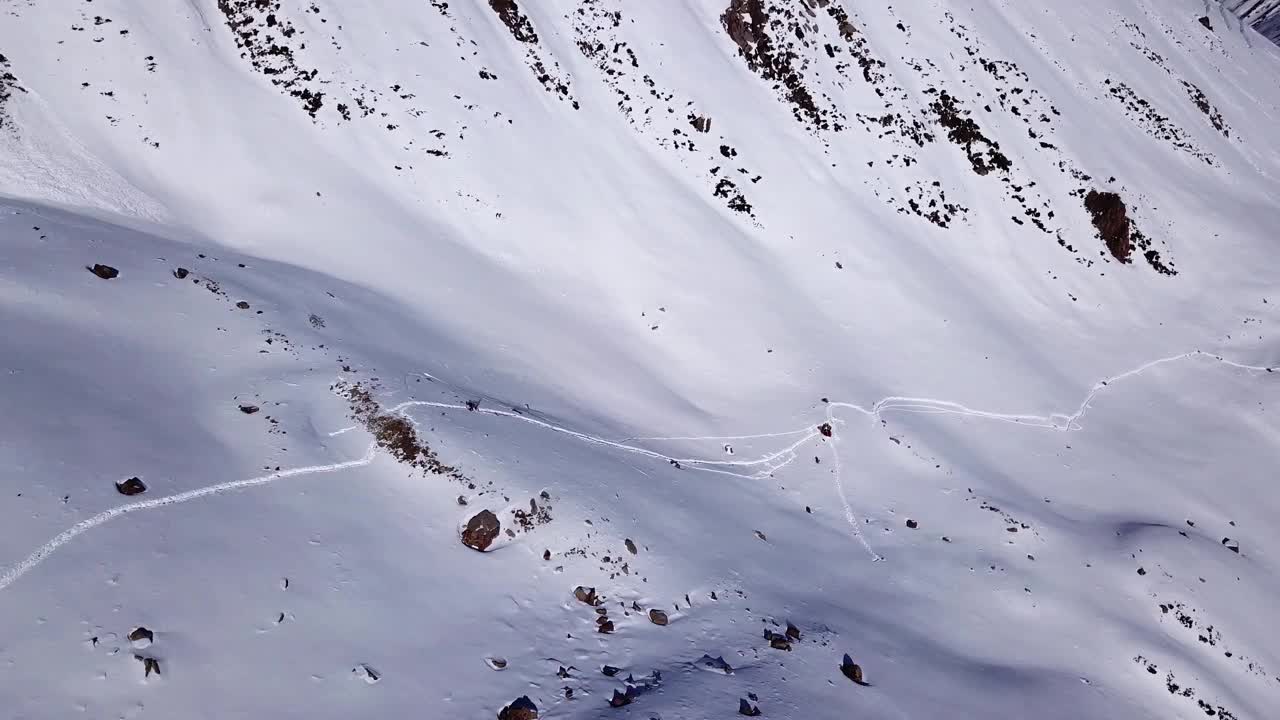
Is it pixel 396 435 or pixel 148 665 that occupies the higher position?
pixel 396 435

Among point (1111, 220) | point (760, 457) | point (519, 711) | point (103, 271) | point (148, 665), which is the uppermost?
point (1111, 220)

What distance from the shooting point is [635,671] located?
38.8ft

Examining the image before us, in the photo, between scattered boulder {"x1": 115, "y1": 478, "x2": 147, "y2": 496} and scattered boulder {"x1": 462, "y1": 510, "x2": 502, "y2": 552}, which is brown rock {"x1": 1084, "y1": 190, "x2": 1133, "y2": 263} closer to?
scattered boulder {"x1": 462, "y1": 510, "x2": 502, "y2": 552}

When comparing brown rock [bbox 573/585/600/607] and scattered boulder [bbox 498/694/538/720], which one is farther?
brown rock [bbox 573/585/600/607]

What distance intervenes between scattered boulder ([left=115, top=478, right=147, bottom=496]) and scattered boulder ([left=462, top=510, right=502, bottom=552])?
227 inches

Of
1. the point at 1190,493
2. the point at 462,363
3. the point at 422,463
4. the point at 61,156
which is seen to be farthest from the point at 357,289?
the point at 1190,493

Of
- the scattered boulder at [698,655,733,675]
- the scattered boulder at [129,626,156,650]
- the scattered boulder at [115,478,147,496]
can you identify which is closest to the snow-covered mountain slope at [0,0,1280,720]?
the scattered boulder at [129,626,156,650]

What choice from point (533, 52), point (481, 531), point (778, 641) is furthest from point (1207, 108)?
point (481, 531)

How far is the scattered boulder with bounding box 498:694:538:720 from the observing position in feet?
32.8

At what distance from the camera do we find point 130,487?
11234 millimetres

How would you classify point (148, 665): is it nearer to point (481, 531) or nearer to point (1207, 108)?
point (481, 531)

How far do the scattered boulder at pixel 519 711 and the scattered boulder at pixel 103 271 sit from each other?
47.7 feet

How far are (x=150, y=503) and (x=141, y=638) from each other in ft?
9.70

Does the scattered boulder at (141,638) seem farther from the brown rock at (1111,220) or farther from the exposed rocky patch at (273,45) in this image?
the brown rock at (1111,220)
